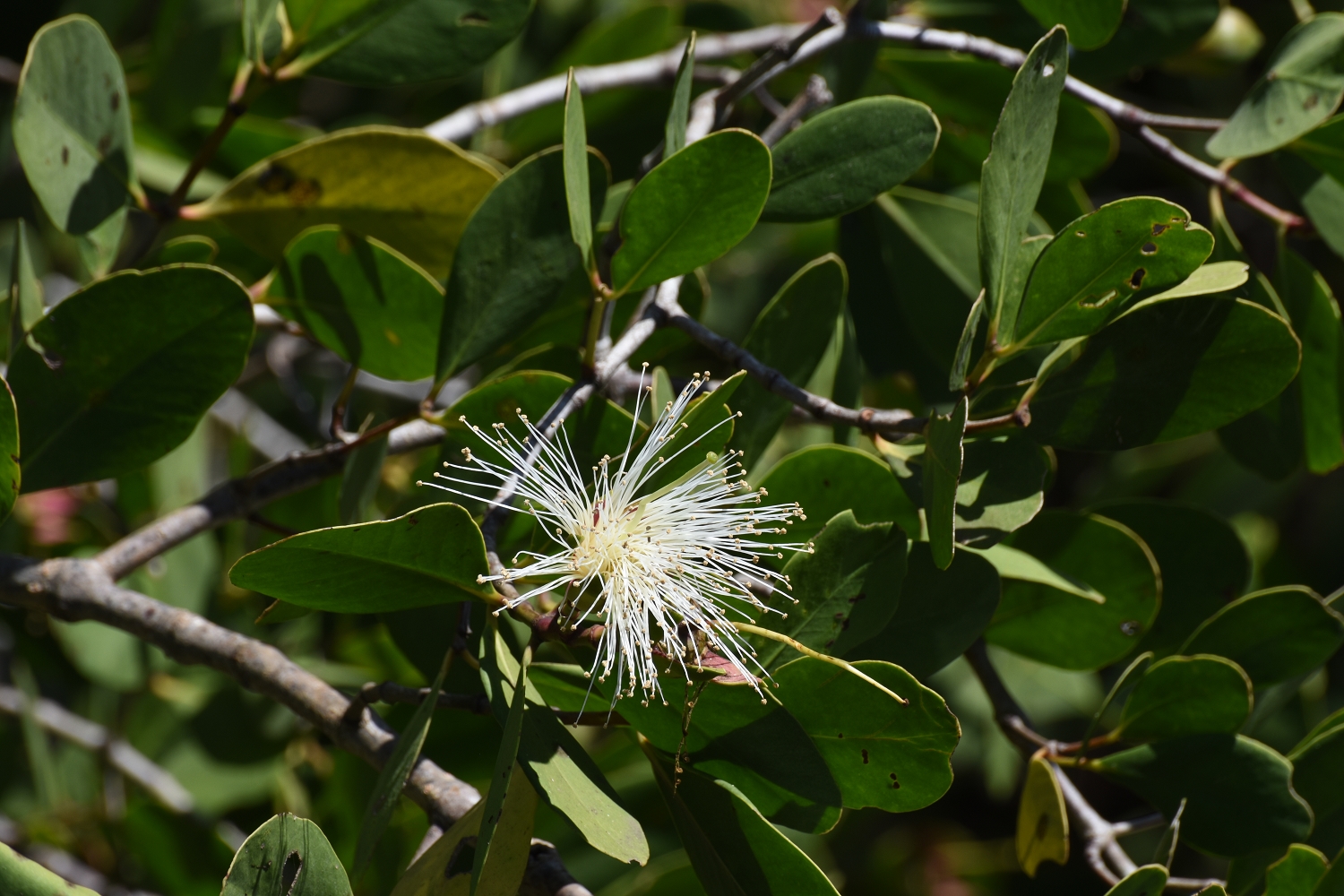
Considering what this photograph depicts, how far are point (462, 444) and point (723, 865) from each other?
A: 477 mm

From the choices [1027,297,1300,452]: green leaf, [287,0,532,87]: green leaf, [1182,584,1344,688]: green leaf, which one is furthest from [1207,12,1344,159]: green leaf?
[287,0,532,87]: green leaf

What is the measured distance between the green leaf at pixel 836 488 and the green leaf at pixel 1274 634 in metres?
0.39

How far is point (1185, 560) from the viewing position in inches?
51.1

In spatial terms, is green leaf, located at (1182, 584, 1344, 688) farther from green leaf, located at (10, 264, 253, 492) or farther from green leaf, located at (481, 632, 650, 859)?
green leaf, located at (10, 264, 253, 492)

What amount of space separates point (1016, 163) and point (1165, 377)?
240 millimetres

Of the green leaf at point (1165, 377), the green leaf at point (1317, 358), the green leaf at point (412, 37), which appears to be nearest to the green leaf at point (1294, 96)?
the green leaf at point (1317, 358)

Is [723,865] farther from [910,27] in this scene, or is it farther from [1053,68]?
[910,27]

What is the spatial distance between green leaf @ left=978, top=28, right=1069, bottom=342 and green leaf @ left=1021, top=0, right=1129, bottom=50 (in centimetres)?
28

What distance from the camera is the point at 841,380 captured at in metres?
1.15

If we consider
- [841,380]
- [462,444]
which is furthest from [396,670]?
[841,380]

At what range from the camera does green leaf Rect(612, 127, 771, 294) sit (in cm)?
87

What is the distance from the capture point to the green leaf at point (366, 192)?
3.95 feet

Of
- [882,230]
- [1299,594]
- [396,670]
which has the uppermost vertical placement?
[882,230]

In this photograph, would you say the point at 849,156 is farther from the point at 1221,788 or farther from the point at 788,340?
the point at 1221,788
